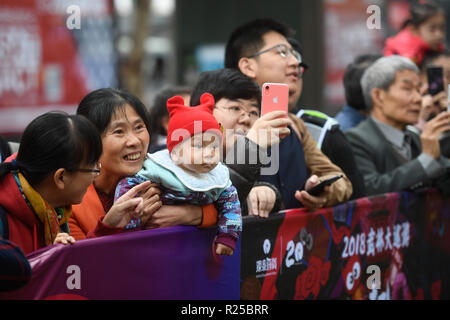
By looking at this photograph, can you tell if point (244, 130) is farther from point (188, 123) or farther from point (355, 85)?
point (355, 85)

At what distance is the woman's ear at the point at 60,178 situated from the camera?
299 cm

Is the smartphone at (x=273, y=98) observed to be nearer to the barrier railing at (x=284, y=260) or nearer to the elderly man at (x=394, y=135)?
the barrier railing at (x=284, y=260)

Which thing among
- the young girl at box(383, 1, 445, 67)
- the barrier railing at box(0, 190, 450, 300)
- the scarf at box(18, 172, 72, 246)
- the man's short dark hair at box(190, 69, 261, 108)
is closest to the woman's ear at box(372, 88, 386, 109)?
the barrier railing at box(0, 190, 450, 300)

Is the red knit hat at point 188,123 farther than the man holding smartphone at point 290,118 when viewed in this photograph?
No

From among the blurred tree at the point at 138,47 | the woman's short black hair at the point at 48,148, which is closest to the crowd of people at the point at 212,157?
the woman's short black hair at the point at 48,148

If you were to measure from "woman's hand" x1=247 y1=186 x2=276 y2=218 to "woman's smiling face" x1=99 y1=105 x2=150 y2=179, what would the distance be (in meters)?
0.68

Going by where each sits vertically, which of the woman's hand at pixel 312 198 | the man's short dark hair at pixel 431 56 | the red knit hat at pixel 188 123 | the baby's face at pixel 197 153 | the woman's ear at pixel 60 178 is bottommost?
the woman's hand at pixel 312 198

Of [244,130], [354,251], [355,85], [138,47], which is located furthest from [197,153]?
[138,47]

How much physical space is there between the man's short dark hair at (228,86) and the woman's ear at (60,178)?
52.9 inches

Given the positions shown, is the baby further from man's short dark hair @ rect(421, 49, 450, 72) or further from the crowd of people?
man's short dark hair @ rect(421, 49, 450, 72)

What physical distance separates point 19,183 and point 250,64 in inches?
88.6

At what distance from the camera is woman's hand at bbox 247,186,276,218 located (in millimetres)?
3896

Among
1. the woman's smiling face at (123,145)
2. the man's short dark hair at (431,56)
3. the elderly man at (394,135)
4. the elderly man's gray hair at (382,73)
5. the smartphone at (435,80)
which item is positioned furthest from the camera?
the man's short dark hair at (431,56)
